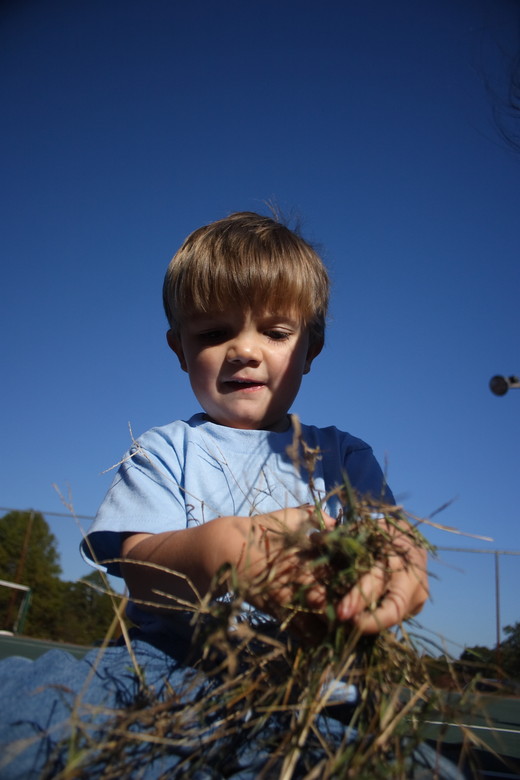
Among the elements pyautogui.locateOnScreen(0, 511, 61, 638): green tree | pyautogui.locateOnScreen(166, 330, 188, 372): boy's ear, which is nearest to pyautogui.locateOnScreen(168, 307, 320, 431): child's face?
pyautogui.locateOnScreen(166, 330, 188, 372): boy's ear

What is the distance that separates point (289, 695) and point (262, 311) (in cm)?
113

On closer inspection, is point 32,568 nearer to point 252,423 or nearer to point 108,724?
point 252,423

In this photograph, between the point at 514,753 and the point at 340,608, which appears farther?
the point at 514,753

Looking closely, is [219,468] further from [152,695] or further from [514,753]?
[514,753]

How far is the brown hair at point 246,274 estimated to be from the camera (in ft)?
6.07

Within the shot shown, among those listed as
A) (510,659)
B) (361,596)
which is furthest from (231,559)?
(510,659)

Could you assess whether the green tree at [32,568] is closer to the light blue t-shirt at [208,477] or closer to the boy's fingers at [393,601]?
the light blue t-shirt at [208,477]

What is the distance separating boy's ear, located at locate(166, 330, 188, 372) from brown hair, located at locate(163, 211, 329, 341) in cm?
4

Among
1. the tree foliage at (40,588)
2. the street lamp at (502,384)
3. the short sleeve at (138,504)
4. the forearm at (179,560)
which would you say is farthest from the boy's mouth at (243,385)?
the tree foliage at (40,588)

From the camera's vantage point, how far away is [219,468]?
1705 millimetres

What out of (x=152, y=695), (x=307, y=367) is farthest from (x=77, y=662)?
(x=307, y=367)

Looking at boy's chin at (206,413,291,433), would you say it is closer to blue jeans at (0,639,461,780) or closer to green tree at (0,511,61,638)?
blue jeans at (0,639,461,780)

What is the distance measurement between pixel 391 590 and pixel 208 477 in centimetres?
80

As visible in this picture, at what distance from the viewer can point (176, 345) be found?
2172 millimetres
